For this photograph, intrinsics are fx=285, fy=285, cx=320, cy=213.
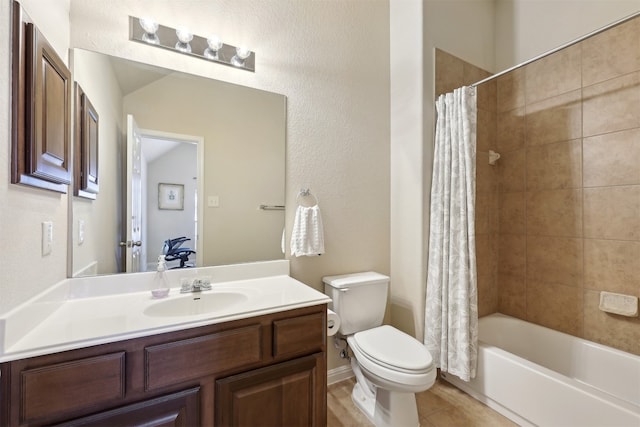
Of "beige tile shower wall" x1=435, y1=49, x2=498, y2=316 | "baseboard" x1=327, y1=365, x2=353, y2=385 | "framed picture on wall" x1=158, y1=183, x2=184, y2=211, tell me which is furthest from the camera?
"beige tile shower wall" x1=435, y1=49, x2=498, y2=316

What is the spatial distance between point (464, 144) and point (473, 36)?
3.66 ft

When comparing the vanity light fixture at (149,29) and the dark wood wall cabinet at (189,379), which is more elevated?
the vanity light fixture at (149,29)

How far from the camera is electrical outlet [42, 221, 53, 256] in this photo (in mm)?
1056

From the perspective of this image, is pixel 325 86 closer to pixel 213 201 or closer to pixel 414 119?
pixel 414 119

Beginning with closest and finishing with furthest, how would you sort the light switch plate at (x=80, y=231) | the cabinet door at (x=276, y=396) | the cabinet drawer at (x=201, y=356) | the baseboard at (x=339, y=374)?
the cabinet drawer at (x=201, y=356) → the cabinet door at (x=276, y=396) → the light switch plate at (x=80, y=231) → the baseboard at (x=339, y=374)

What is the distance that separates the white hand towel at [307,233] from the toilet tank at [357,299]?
0.87 feet

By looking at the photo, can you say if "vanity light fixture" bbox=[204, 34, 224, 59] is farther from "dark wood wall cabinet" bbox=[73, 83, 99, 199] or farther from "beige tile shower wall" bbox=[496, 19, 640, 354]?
"beige tile shower wall" bbox=[496, 19, 640, 354]

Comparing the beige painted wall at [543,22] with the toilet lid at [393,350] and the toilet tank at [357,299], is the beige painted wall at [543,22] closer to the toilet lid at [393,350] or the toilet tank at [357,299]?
the toilet tank at [357,299]

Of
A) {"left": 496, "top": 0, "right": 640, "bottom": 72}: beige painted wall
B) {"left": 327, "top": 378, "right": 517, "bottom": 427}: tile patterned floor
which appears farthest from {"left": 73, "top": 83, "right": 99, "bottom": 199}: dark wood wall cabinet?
{"left": 496, "top": 0, "right": 640, "bottom": 72}: beige painted wall

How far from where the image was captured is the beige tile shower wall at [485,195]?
2.29 meters

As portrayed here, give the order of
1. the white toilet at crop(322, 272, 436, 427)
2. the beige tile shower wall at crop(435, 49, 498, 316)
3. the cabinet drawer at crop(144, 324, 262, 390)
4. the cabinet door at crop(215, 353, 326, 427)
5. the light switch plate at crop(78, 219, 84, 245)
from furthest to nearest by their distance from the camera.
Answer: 1. the beige tile shower wall at crop(435, 49, 498, 316)
2. the white toilet at crop(322, 272, 436, 427)
3. the light switch plate at crop(78, 219, 84, 245)
4. the cabinet door at crop(215, 353, 326, 427)
5. the cabinet drawer at crop(144, 324, 262, 390)

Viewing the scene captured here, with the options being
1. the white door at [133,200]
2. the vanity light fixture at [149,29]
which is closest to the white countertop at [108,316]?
the white door at [133,200]

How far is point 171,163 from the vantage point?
156 cm

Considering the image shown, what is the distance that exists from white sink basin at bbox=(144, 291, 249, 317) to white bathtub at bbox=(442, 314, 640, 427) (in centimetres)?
159
